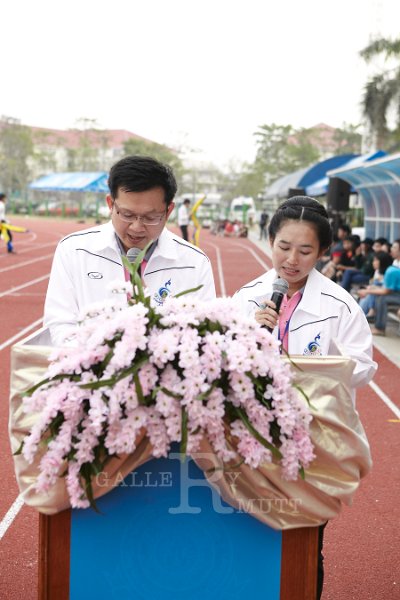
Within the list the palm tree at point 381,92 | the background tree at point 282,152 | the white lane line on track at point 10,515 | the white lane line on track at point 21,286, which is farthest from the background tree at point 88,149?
the white lane line on track at point 10,515

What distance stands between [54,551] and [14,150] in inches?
2695

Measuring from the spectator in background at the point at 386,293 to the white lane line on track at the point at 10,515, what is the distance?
6.95 m

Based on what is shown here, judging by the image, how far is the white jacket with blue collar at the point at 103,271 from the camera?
291 centimetres

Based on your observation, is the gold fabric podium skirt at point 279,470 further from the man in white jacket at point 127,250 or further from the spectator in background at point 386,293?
the spectator in background at point 386,293

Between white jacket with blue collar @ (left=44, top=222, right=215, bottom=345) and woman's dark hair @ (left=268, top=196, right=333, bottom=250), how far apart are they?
0.34m

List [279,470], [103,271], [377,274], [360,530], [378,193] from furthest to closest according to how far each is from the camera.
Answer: [378,193] → [377,274] → [360,530] → [103,271] → [279,470]

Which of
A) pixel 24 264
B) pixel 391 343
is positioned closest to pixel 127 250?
pixel 391 343

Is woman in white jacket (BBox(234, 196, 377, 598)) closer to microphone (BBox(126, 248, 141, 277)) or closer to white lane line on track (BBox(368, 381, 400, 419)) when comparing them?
microphone (BBox(126, 248, 141, 277))

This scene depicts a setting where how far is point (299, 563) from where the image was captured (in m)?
2.18

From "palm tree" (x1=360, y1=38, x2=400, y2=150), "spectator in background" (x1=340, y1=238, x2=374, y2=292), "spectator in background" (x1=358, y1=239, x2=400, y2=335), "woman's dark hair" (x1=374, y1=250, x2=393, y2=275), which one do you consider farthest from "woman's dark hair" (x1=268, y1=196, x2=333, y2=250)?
"palm tree" (x1=360, y1=38, x2=400, y2=150)

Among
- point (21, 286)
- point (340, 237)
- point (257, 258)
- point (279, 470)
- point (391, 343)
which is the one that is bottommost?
point (257, 258)

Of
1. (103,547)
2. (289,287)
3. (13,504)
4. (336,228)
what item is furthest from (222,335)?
(336,228)

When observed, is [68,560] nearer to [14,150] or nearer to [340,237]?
[340,237]

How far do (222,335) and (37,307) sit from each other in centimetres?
1108
